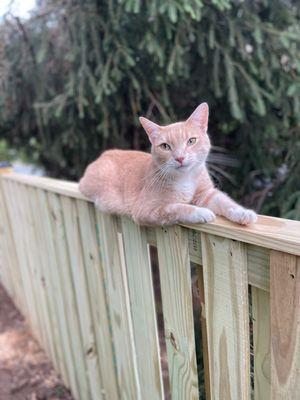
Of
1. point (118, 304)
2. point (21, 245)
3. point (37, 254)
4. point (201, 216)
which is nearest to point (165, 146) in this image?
point (201, 216)

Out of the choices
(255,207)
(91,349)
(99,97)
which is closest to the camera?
(91,349)

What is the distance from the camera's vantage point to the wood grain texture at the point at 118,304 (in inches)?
62.5

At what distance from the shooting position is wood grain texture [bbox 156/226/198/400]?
3.68ft

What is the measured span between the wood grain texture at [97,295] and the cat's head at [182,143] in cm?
51

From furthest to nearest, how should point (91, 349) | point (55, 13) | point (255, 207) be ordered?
1. point (55, 13)
2. point (255, 207)
3. point (91, 349)

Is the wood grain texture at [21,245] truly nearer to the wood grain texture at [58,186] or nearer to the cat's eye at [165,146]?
the wood grain texture at [58,186]

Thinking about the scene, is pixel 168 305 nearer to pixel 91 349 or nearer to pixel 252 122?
pixel 91 349

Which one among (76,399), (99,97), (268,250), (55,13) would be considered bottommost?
(76,399)

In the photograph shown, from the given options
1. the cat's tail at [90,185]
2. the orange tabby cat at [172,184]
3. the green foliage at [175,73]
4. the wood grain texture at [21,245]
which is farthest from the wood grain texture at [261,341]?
the wood grain texture at [21,245]

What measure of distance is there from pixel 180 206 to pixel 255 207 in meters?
1.88

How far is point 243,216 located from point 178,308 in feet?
1.41

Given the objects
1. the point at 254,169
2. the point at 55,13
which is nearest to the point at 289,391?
the point at 254,169

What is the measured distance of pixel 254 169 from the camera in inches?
127

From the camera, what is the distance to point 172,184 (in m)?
1.41
